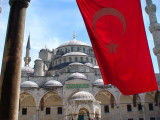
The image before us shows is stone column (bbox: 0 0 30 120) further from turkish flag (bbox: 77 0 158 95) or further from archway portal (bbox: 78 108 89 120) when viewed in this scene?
archway portal (bbox: 78 108 89 120)

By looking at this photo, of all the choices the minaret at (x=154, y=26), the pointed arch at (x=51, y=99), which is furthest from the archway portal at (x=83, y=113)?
the minaret at (x=154, y=26)

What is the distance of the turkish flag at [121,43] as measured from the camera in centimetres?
394

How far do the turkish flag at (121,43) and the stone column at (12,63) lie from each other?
1.41 meters

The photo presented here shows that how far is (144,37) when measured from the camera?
13.2 ft


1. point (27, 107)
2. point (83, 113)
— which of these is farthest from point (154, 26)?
point (27, 107)

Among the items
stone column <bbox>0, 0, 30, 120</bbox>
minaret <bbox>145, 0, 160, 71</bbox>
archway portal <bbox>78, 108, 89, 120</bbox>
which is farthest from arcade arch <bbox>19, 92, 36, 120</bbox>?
stone column <bbox>0, 0, 30, 120</bbox>

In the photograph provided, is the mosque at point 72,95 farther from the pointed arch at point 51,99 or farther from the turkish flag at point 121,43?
the turkish flag at point 121,43

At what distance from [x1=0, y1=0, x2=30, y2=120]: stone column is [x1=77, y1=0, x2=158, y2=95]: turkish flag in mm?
1407

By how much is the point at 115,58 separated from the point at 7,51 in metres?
2.32

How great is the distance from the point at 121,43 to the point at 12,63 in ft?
7.79

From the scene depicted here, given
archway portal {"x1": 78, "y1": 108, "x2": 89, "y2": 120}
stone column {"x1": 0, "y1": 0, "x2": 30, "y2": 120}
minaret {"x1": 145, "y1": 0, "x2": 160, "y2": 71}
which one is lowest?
archway portal {"x1": 78, "y1": 108, "x2": 89, "y2": 120}

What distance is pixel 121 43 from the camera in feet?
13.3

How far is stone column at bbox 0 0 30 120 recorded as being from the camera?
3387mm

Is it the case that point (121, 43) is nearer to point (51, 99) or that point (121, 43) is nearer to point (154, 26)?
point (154, 26)
